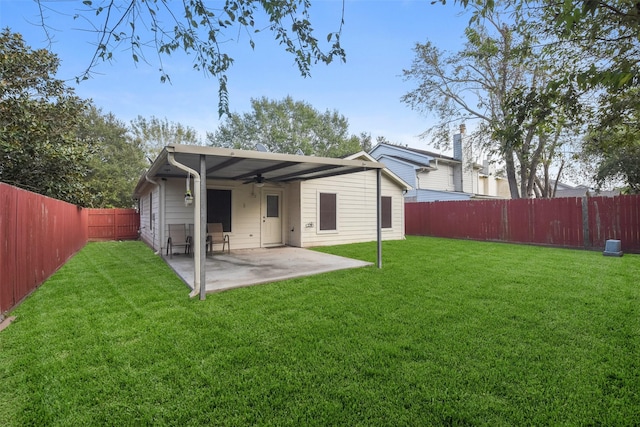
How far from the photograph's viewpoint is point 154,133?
82.9 ft

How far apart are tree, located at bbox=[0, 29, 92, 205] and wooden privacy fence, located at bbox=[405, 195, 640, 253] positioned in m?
13.5

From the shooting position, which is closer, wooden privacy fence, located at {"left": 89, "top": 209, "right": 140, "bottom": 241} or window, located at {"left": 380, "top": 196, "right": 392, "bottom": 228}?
window, located at {"left": 380, "top": 196, "right": 392, "bottom": 228}

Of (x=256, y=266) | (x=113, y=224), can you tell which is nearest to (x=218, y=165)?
(x=256, y=266)

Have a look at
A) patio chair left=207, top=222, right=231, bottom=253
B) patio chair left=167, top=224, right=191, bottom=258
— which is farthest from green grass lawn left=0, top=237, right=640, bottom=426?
patio chair left=167, top=224, right=191, bottom=258

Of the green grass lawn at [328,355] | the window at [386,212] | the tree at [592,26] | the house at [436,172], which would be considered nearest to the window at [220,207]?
the green grass lawn at [328,355]

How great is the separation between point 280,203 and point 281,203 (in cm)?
4

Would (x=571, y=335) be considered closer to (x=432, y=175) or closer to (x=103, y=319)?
(x=103, y=319)


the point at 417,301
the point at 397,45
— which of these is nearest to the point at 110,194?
the point at 397,45

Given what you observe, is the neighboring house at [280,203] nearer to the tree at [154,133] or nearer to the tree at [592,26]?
the tree at [592,26]

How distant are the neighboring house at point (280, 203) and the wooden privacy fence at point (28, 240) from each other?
2019mm

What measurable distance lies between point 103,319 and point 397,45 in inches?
252

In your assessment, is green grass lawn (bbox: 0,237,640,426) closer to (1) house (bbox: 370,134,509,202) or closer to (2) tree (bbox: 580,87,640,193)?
(2) tree (bbox: 580,87,640,193)

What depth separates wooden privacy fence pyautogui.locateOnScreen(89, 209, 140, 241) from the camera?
13.8m

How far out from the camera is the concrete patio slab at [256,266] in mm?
5336
